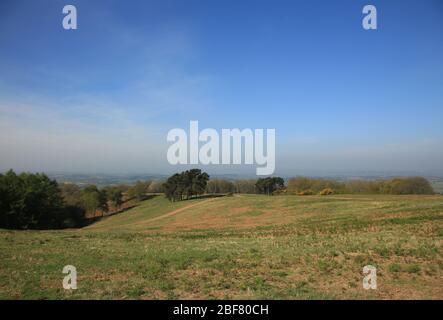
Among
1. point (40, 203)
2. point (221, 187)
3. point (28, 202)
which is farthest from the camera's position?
point (221, 187)

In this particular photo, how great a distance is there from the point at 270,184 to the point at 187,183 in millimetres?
28348

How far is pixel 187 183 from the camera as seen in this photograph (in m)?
86.7

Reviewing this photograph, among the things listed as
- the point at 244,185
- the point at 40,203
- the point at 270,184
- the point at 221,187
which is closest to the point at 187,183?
the point at 270,184

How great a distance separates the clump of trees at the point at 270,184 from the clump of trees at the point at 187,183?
2226 centimetres

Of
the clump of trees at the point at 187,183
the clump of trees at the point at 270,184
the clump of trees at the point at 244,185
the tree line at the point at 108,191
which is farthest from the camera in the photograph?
the clump of trees at the point at 244,185

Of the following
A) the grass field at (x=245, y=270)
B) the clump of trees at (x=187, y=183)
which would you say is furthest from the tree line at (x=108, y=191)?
the grass field at (x=245, y=270)

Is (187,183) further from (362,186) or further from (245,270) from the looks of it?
(245,270)

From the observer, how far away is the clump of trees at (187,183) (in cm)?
8606

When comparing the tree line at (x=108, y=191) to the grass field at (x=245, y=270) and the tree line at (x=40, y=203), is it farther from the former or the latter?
the grass field at (x=245, y=270)

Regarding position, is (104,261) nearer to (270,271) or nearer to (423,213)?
(270,271)

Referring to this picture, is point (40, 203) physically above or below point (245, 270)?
below

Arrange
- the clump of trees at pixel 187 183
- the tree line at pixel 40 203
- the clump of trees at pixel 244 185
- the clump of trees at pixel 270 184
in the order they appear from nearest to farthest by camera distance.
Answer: the tree line at pixel 40 203 < the clump of trees at pixel 187 183 < the clump of trees at pixel 270 184 < the clump of trees at pixel 244 185

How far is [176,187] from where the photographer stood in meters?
86.8

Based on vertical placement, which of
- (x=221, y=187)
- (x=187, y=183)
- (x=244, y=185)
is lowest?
(x=221, y=187)
